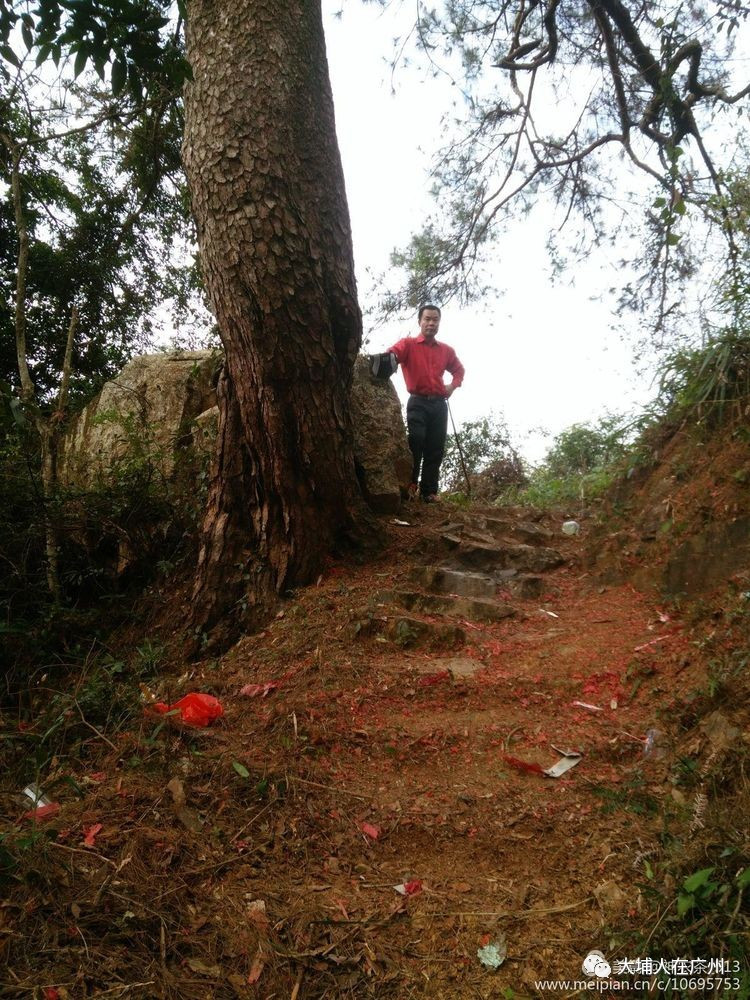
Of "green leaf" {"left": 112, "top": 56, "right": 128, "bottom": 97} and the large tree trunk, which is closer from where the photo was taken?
"green leaf" {"left": 112, "top": 56, "right": 128, "bottom": 97}

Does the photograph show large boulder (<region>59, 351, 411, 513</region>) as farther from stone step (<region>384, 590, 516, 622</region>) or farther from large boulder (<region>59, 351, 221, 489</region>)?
stone step (<region>384, 590, 516, 622</region>)

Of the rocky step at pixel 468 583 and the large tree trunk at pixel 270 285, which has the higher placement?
the large tree trunk at pixel 270 285

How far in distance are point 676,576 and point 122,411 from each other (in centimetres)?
434

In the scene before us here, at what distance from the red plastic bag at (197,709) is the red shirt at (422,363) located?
12.2 feet

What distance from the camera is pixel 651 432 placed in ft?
14.8

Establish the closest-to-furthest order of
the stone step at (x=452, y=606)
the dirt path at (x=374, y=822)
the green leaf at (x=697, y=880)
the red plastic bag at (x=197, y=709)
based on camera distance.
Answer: the green leaf at (x=697, y=880) → the dirt path at (x=374, y=822) → the red plastic bag at (x=197, y=709) → the stone step at (x=452, y=606)

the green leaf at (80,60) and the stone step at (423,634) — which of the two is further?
the stone step at (423,634)

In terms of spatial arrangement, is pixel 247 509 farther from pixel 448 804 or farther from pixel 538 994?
pixel 538 994

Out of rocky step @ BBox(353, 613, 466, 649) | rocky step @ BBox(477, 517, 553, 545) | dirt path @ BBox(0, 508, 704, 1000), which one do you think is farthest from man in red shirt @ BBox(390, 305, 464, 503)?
dirt path @ BBox(0, 508, 704, 1000)

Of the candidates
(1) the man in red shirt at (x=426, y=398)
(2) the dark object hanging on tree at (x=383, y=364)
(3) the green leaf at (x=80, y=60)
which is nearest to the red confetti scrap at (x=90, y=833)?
(3) the green leaf at (x=80, y=60)

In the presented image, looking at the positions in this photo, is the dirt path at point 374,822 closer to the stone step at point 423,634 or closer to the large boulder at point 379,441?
the stone step at point 423,634

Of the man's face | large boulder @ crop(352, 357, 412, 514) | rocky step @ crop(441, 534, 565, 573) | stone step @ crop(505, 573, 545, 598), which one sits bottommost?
stone step @ crop(505, 573, 545, 598)

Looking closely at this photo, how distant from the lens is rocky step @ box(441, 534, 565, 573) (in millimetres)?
4504

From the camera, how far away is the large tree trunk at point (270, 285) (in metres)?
3.49
